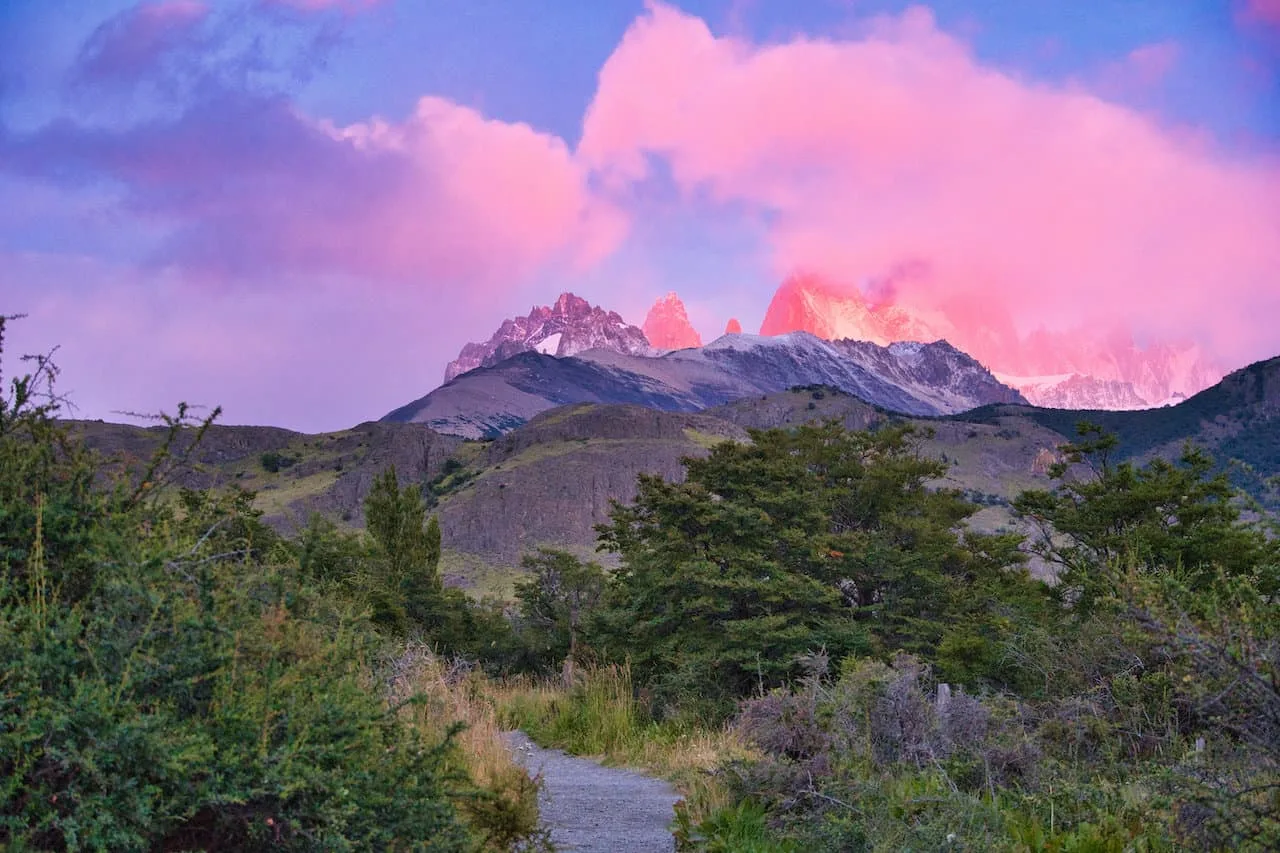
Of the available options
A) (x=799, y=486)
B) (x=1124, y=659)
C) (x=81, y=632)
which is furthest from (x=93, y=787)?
(x=799, y=486)

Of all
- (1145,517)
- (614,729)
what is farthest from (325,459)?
(614,729)

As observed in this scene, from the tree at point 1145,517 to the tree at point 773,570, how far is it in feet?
6.80

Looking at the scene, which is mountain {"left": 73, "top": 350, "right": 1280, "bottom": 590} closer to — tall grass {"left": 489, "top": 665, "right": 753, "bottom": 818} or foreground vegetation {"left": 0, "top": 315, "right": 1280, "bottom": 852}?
tall grass {"left": 489, "top": 665, "right": 753, "bottom": 818}

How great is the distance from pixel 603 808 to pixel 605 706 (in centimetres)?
518

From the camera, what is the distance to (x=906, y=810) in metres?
6.27

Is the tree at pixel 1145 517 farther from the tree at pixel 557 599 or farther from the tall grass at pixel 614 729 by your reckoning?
the tree at pixel 557 599

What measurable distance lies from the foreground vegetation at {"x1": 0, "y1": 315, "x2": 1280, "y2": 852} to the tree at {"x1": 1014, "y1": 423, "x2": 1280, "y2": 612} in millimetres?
1139

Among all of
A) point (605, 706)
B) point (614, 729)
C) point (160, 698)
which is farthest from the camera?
point (605, 706)

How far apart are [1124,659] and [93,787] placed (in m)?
9.73

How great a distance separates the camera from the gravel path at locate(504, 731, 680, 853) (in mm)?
7867

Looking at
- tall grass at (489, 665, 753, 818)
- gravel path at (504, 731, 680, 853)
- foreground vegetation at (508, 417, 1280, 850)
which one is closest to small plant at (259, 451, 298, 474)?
foreground vegetation at (508, 417, 1280, 850)

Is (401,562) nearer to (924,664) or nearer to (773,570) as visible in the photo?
(773,570)

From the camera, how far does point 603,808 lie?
9430 millimetres

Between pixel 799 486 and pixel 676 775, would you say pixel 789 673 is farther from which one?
pixel 676 775
